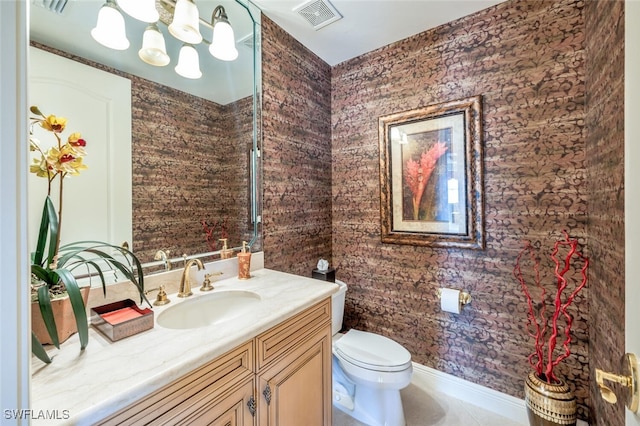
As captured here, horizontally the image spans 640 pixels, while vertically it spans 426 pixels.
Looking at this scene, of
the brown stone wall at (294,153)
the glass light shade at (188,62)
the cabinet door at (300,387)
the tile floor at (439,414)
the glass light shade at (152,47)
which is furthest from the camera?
the brown stone wall at (294,153)

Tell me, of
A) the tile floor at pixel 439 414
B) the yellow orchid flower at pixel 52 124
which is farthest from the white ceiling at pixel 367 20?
the tile floor at pixel 439 414

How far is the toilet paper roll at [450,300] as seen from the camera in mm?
1680

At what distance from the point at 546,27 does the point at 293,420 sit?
2.37 m

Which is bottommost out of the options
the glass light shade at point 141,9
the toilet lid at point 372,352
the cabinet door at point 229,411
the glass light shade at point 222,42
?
the toilet lid at point 372,352

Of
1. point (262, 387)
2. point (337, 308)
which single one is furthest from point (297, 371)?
point (337, 308)

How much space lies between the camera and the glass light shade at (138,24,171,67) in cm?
117

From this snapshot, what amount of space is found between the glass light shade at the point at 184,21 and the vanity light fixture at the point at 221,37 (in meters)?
0.15

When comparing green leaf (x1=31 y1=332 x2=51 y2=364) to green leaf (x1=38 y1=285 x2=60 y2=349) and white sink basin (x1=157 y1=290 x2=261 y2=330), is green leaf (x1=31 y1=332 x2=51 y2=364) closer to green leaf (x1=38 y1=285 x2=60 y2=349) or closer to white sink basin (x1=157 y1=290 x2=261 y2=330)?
green leaf (x1=38 y1=285 x2=60 y2=349)

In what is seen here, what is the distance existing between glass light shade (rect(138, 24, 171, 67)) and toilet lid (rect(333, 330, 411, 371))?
1819 mm

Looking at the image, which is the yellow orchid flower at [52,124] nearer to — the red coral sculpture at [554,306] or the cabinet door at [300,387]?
the cabinet door at [300,387]

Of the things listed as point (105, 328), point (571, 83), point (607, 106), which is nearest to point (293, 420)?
point (105, 328)

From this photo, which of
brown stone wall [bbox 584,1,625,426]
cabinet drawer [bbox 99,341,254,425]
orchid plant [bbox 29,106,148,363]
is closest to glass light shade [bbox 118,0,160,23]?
orchid plant [bbox 29,106,148,363]

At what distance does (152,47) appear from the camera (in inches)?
46.4

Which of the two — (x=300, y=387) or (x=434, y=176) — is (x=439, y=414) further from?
(x=434, y=176)
